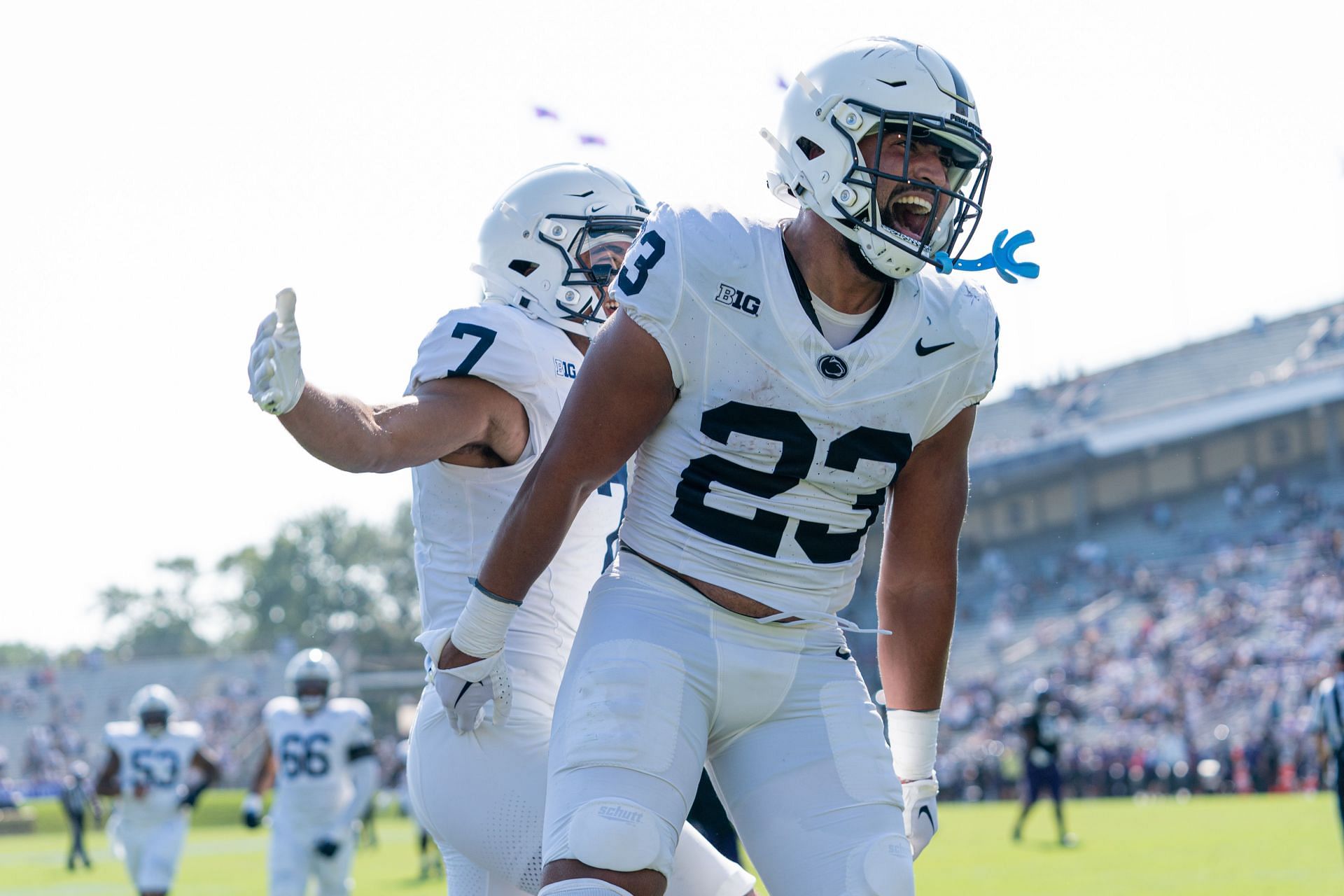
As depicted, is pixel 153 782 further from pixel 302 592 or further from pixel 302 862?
pixel 302 592

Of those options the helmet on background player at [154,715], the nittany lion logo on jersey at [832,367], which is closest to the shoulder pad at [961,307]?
the nittany lion logo on jersey at [832,367]

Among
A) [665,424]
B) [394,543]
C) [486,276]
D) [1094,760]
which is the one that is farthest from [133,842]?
[394,543]

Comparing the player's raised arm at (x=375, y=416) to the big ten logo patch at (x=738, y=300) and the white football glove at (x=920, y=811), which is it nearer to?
the big ten logo patch at (x=738, y=300)

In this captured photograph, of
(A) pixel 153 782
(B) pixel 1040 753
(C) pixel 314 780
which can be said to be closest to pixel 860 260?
(C) pixel 314 780

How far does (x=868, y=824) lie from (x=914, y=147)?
1347 mm

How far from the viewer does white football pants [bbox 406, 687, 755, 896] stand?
3.32 m

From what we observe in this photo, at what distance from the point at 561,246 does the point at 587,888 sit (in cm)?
176

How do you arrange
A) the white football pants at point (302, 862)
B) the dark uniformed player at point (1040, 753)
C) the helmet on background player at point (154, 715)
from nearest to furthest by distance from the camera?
the white football pants at point (302, 862) < the helmet on background player at point (154, 715) < the dark uniformed player at point (1040, 753)

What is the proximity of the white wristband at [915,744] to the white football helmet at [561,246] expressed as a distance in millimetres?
1265

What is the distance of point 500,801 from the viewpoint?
11.3 ft

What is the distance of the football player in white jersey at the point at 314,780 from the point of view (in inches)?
422

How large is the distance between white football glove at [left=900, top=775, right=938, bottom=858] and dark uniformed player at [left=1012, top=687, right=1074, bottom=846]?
14.9m

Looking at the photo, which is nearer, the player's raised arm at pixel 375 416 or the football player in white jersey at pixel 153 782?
the player's raised arm at pixel 375 416

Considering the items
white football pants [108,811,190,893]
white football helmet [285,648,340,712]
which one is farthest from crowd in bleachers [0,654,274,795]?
white football helmet [285,648,340,712]
